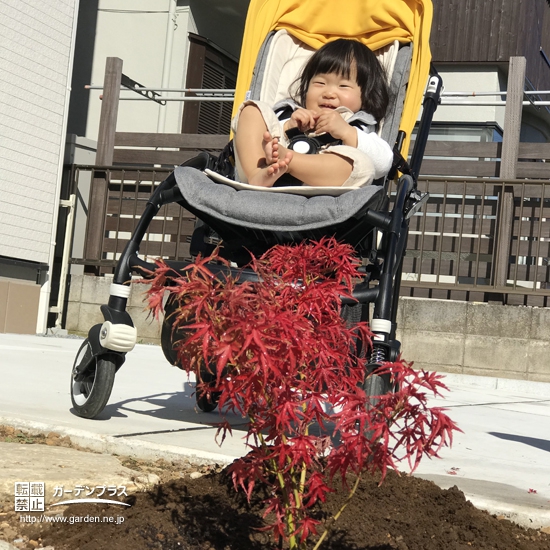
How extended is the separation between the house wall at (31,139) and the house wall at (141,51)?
1701 mm

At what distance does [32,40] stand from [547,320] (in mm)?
5920

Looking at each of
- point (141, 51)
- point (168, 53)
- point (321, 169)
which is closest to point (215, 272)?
point (321, 169)

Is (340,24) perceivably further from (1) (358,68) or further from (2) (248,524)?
(2) (248,524)

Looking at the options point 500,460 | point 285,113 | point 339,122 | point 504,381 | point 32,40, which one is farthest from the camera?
point 32,40

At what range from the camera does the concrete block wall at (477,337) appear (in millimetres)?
7176

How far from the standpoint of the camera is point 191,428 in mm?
2988

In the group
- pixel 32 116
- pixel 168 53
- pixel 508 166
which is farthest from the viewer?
pixel 168 53

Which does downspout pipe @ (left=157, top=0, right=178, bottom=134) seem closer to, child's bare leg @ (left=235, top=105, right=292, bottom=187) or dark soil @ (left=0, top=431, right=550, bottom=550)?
child's bare leg @ (left=235, top=105, right=292, bottom=187)

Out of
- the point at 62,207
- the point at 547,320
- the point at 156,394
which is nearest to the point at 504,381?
the point at 547,320

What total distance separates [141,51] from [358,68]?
24.8 feet

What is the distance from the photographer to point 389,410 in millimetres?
1365

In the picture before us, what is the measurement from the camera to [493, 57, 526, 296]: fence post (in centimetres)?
758

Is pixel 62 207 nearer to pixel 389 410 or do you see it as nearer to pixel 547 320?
pixel 547 320

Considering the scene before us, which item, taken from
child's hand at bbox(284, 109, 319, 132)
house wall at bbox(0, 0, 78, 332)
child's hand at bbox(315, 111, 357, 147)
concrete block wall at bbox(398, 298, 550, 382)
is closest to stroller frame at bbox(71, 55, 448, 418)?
child's hand at bbox(315, 111, 357, 147)
